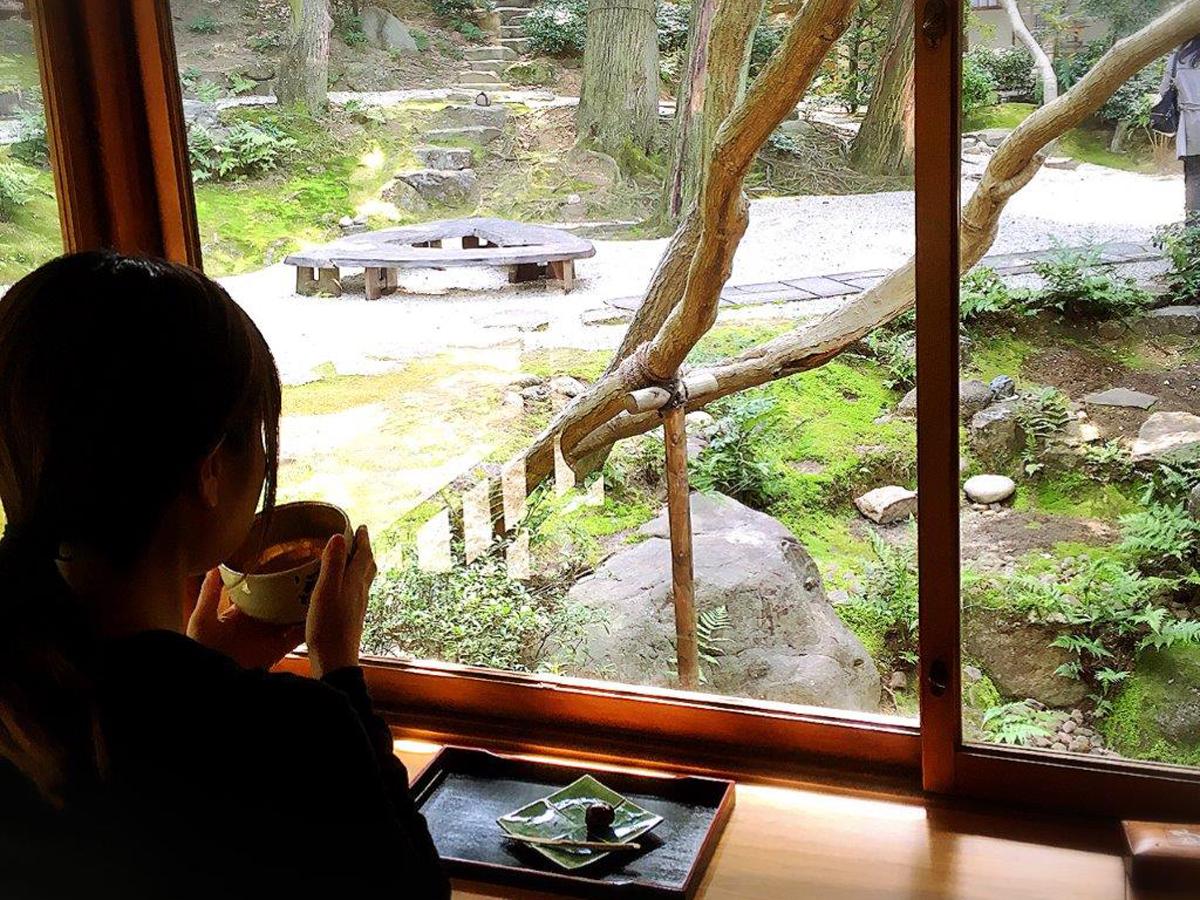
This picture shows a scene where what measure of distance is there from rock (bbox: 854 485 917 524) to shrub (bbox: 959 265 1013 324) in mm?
264

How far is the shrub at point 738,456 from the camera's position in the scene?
Answer: 1962 mm

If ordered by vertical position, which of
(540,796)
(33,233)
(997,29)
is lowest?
(540,796)

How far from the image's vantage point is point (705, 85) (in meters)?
1.94

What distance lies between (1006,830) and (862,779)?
0.68ft

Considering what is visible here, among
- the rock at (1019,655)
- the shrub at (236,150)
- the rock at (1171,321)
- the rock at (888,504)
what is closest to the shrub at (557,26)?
the shrub at (236,150)

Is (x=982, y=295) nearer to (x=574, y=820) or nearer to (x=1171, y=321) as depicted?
(x=1171, y=321)

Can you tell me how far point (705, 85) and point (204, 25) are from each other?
81 cm

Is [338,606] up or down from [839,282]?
down

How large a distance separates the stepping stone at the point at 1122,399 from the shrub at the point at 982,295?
165 mm

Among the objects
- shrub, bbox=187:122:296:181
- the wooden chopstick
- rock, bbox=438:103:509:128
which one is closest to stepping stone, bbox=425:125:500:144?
rock, bbox=438:103:509:128

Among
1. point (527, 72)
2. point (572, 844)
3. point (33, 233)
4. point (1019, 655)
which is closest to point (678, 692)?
point (572, 844)

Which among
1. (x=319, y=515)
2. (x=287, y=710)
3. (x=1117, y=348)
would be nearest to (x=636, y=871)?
(x=319, y=515)

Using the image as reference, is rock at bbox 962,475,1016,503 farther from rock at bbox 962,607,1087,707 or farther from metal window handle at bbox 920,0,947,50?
metal window handle at bbox 920,0,947,50

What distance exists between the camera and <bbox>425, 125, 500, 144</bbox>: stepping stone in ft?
6.48
